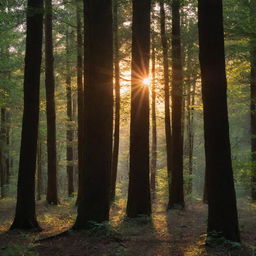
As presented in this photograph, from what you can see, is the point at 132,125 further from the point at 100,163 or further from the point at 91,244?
the point at 91,244

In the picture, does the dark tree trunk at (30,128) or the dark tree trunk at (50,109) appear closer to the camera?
the dark tree trunk at (30,128)

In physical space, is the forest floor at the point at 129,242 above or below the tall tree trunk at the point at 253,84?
below

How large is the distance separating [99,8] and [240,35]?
644 centimetres

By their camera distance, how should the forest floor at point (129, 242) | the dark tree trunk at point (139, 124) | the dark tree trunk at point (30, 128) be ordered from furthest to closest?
the dark tree trunk at point (139, 124) < the dark tree trunk at point (30, 128) < the forest floor at point (129, 242)

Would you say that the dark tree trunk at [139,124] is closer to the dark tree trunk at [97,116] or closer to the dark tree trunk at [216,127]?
the dark tree trunk at [97,116]

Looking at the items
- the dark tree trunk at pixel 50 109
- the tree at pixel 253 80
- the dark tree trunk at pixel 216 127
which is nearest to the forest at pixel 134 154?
the dark tree trunk at pixel 216 127

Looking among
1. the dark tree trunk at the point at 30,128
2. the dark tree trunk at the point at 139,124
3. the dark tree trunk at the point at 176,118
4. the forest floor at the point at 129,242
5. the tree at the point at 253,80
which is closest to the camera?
the forest floor at the point at 129,242

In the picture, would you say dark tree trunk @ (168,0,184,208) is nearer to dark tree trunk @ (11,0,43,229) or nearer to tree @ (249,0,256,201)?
tree @ (249,0,256,201)

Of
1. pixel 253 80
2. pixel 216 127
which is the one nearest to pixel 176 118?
pixel 253 80

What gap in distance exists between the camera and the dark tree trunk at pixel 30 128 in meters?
10.5

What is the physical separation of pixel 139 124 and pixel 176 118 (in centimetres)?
396

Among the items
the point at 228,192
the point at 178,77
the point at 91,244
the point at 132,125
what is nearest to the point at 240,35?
the point at 178,77

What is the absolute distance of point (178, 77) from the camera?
1525 cm

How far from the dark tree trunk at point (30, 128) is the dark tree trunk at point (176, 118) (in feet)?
21.6
